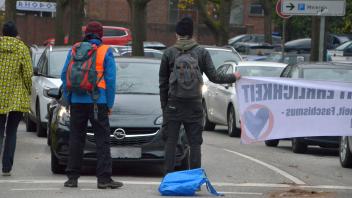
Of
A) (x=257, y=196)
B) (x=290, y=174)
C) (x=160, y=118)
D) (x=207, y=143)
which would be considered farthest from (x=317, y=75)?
(x=257, y=196)

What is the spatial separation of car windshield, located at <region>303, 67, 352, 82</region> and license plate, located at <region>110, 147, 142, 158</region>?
21.6 feet

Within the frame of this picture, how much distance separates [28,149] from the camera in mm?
16969

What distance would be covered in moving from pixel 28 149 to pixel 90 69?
18.5 feet

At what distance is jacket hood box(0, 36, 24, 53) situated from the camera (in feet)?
43.1

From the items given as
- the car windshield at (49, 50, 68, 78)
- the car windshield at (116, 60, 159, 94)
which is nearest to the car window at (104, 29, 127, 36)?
the car windshield at (49, 50, 68, 78)

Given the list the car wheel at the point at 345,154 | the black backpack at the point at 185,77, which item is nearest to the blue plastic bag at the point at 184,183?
the black backpack at the point at 185,77

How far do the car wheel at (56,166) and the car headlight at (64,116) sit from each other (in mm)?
423

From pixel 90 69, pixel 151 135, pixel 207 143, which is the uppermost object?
pixel 90 69

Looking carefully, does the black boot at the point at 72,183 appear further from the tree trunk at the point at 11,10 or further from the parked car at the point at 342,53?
the parked car at the point at 342,53

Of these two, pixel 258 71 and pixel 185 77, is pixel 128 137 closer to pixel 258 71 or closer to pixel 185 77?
pixel 185 77

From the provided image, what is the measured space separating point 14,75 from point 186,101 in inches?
105

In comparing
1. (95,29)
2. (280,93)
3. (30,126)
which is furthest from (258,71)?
(95,29)

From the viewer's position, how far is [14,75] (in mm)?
13141

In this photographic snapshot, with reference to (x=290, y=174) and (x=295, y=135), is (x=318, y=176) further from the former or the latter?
(x=295, y=135)
